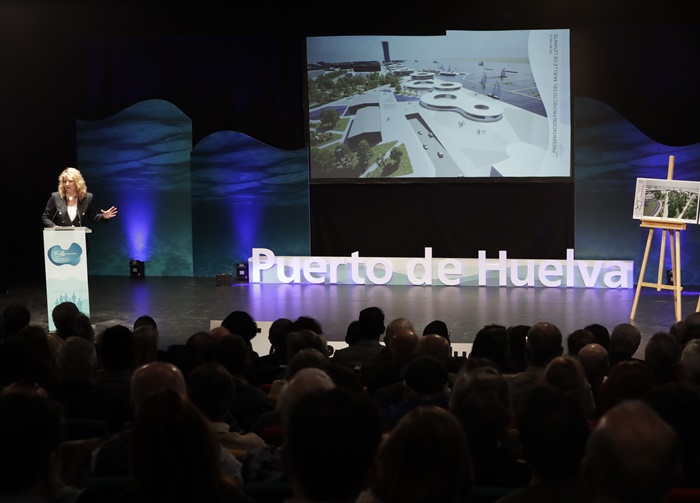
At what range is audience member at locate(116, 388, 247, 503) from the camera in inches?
Answer: 78.2

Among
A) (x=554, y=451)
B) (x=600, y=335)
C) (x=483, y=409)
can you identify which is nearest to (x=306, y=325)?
(x=600, y=335)

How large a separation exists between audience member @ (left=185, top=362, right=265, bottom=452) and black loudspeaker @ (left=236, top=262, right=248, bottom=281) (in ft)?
28.1

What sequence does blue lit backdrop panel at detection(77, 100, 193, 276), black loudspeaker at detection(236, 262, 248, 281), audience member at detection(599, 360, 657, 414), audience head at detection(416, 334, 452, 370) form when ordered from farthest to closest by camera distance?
blue lit backdrop panel at detection(77, 100, 193, 276) < black loudspeaker at detection(236, 262, 248, 281) < audience head at detection(416, 334, 452, 370) < audience member at detection(599, 360, 657, 414)

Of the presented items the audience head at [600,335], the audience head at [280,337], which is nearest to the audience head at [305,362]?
the audience head at [280,337]

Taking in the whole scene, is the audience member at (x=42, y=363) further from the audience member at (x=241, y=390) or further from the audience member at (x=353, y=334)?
the audience member at (x=353, y=334)

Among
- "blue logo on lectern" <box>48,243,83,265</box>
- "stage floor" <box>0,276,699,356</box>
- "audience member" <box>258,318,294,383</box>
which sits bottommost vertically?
"stage floor" <box>0,276,699,356</box>

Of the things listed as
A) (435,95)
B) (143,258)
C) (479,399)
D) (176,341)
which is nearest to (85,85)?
(143,258)

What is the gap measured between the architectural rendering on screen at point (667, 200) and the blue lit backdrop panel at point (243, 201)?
448 cm

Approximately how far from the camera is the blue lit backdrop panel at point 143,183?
12.0 m

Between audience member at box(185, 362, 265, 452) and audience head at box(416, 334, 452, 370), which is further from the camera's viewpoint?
audience head at box(416, 334, 452, 370)

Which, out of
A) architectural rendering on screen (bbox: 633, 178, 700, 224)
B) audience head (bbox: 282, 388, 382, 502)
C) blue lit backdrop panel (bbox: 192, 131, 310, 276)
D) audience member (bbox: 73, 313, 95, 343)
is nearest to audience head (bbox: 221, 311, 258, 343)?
audience member (bbox: 73, 313, 95, 343)

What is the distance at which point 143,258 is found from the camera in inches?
478

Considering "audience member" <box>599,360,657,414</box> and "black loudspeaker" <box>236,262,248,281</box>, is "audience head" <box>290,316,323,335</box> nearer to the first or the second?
"audience member" <box>599,360,657,414</box>

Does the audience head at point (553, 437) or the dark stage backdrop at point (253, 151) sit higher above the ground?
the dark stage backdrop at point (253, 151)
